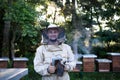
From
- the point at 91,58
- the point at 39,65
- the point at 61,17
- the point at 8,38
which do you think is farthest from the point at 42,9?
the point at 39,65

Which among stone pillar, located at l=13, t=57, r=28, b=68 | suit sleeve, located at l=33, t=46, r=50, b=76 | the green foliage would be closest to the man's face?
suit sleeve, located at l=33, t=46, r=50, b=76

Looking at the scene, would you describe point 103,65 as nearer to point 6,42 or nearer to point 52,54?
point 6,42

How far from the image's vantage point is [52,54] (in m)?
3.86

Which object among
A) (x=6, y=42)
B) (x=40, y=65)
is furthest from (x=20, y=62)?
(x=40, y=65)

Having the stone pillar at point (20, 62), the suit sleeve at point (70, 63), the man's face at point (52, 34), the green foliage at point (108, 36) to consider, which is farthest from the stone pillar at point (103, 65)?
the man's face at point (52, 34)

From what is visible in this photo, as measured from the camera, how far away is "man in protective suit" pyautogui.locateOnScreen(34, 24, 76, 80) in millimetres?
3799

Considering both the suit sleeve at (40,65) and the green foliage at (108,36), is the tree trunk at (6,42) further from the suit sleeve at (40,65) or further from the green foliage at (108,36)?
the suit sleeve at (40,65)

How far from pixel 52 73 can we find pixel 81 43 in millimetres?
10738

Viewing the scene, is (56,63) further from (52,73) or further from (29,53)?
(29,53)

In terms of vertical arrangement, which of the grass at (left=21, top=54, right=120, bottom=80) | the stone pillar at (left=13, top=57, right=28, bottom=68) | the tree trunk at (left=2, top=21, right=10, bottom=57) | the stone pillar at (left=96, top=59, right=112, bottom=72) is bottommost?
the grass at (left=21, top=54, right=120, bottom=80)

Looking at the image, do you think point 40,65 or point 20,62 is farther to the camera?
point 20,62

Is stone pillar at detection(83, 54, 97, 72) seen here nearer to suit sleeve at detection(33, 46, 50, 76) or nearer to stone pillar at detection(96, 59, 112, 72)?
stone pillar at detection(96, 59, 112, 72)

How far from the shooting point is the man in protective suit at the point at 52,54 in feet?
12.5

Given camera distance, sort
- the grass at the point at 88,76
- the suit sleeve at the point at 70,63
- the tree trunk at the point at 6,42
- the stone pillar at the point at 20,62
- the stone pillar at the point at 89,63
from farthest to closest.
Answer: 1. the tree trunk at the point at 6,42
2. the stone pillar at the point at 89,63
3. the stone pillar at the point at 20,62
4. the grass at the point at 88,76
5. the suit sleeve at the point at 70,63
